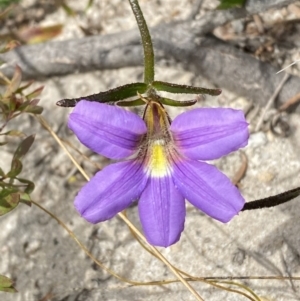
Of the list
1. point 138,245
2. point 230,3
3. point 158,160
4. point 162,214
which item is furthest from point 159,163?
point 230,3

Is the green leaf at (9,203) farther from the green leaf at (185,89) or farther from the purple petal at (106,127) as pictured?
the green leaf at (185,89)

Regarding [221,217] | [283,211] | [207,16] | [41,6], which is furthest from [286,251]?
[41,6]

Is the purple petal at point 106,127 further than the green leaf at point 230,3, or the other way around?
the green leaf at point 230,3

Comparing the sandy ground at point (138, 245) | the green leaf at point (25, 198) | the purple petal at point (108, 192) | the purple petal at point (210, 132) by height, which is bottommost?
the sandy ground at point (138, 245)

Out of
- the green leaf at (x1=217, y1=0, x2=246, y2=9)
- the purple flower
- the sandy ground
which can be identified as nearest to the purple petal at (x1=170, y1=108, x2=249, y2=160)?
the purple flower

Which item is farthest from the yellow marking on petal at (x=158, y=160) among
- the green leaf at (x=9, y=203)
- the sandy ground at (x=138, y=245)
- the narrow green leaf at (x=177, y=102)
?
the sandy ground at (x=138, y=245)

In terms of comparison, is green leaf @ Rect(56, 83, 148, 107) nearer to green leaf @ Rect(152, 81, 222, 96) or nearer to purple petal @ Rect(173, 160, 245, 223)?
green leaf @ Rect(152, 81, 222, 96)
